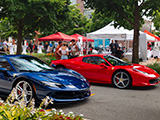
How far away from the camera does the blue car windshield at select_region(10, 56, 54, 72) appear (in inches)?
248

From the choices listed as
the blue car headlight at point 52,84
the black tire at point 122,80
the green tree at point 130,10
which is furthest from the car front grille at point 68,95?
the green tree at point 130,10

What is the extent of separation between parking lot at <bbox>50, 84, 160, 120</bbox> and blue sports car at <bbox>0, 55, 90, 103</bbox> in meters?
0.33

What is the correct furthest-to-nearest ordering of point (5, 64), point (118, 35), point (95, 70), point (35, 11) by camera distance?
point (118, 35) → point (35, 11) → point (95, 70) → point (5, 64)

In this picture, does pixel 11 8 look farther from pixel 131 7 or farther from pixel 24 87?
pixel 24 87

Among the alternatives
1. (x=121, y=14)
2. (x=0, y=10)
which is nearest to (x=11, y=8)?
(x=0, y=10)

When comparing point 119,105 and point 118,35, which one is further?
point 118,35

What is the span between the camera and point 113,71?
869 cm

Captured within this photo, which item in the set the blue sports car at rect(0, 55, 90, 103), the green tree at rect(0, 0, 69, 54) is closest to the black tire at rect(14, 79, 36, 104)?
the blue sports car at rect(0, 55, 90, 103)

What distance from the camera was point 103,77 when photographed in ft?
29.2

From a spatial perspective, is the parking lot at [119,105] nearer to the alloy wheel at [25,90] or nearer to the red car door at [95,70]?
the alloy wheel at [25,90]

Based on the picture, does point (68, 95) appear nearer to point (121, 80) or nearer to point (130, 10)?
point (121, 80)

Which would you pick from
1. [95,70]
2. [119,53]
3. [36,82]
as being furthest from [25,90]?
[119,53]

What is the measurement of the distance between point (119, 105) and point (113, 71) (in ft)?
9.28

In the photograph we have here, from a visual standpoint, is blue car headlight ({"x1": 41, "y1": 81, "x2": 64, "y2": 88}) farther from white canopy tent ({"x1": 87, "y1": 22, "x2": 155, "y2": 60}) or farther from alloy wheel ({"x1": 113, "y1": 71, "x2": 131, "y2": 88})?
white canopy tent ({"x1": 87, "y1": 22, "x2": 155, "y2": 60})
